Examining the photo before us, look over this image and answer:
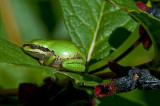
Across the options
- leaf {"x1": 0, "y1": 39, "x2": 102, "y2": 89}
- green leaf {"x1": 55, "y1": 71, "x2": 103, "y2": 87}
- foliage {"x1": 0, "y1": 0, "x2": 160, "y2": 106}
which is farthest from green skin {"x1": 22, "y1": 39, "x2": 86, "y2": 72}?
green leaf {"x1": 55, "y1": 71, "x2": 103, "y2": 87}

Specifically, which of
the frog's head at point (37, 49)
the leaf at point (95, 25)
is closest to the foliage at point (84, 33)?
the leaf at point (95, 25)

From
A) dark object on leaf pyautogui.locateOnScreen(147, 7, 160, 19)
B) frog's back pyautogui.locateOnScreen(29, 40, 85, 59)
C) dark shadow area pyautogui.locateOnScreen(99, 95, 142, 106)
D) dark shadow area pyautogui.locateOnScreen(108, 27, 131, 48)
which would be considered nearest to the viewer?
dark object on leaf pyautogui.locateOnScreen(147, 7, 160, 19)

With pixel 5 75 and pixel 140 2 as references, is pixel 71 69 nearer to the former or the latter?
pixel 140 2

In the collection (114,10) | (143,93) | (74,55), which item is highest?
(114,10)

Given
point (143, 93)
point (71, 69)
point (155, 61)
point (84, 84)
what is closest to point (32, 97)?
point (71, 69)

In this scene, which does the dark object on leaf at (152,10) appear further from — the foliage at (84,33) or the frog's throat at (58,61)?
the frog's throat at (58,61)

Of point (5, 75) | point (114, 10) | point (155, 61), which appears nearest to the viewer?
point (155, 61)

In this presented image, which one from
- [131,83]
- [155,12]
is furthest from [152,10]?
[131,83]

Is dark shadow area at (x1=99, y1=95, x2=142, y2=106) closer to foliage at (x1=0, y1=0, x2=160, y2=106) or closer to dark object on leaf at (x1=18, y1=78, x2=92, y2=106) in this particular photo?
foliage at (x1=0, y1=0, x2=160, y2=106)
